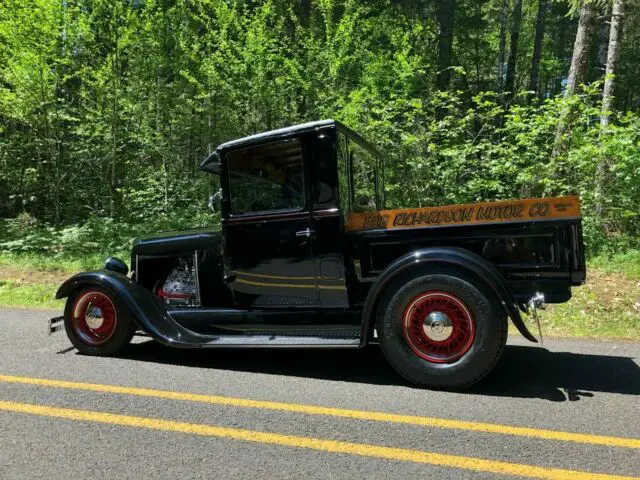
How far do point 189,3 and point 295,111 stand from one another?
210 inches

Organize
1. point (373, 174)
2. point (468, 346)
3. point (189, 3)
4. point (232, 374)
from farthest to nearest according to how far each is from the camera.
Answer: point (189, 3) → point (373, 174) → point (232, 374) → point (468, 346)

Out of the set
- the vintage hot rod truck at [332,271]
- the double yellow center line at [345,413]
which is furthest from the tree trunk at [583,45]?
the double yellow center line at [345,413]

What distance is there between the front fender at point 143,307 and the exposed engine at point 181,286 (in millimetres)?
256

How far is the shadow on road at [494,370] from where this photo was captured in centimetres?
361

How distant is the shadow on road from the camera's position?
11.8 feet

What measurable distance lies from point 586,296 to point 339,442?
197 inches

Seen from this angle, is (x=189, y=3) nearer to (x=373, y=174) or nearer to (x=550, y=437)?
(x=373, y=174)

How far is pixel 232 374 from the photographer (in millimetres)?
4090

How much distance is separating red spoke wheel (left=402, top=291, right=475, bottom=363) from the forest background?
267 cm

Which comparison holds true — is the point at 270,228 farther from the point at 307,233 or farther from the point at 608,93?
the point at 608,93

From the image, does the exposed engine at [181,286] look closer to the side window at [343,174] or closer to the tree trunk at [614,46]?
the side window at [343,174]

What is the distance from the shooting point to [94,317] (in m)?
4.68

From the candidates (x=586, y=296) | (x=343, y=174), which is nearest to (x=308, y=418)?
(x=343, y=174)

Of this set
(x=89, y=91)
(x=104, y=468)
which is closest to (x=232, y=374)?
(x=104, y=468)
